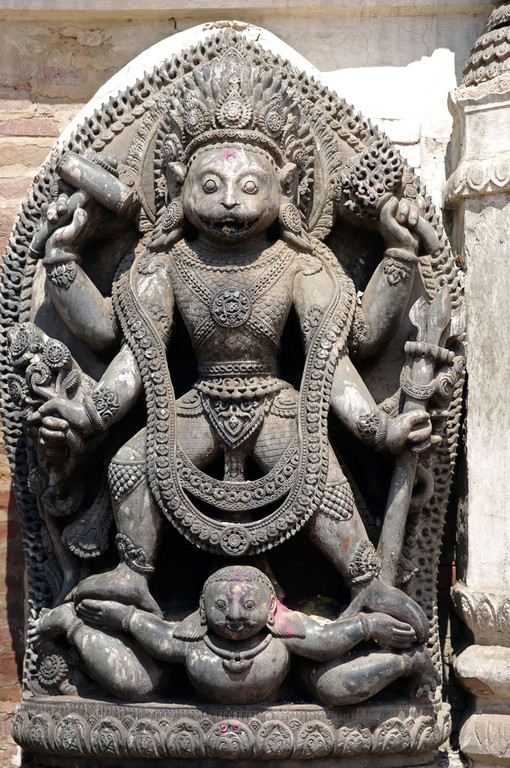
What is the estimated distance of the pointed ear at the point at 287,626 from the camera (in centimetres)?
435

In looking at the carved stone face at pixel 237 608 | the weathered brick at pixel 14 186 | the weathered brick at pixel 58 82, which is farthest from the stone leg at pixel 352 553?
the weathered brick at pixel 58 82

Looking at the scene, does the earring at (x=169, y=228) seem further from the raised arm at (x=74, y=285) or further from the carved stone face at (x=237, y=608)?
the carved stone face at (x=237, y=608)

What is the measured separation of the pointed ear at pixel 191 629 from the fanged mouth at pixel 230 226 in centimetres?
135

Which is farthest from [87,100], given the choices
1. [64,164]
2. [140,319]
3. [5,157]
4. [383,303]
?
[383,303]

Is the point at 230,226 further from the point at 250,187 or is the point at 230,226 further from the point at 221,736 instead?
the point at 221,736

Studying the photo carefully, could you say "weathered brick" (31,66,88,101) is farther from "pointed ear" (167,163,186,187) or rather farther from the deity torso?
the deity torso

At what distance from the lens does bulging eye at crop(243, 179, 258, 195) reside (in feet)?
14.8

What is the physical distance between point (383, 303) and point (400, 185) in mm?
444

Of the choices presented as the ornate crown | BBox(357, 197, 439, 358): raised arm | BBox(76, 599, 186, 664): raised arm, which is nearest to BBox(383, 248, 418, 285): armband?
BBox(357, 197, 439, 358): raised arm

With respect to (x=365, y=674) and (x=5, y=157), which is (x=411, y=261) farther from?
(x=5, y=157)

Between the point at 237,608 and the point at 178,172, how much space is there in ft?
5.23

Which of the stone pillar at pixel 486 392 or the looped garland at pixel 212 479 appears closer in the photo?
the looped garland at pixel 212 479

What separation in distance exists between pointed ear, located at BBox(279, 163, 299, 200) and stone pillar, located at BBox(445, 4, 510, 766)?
686 mm

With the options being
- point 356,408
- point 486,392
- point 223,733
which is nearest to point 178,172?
point 356,408
